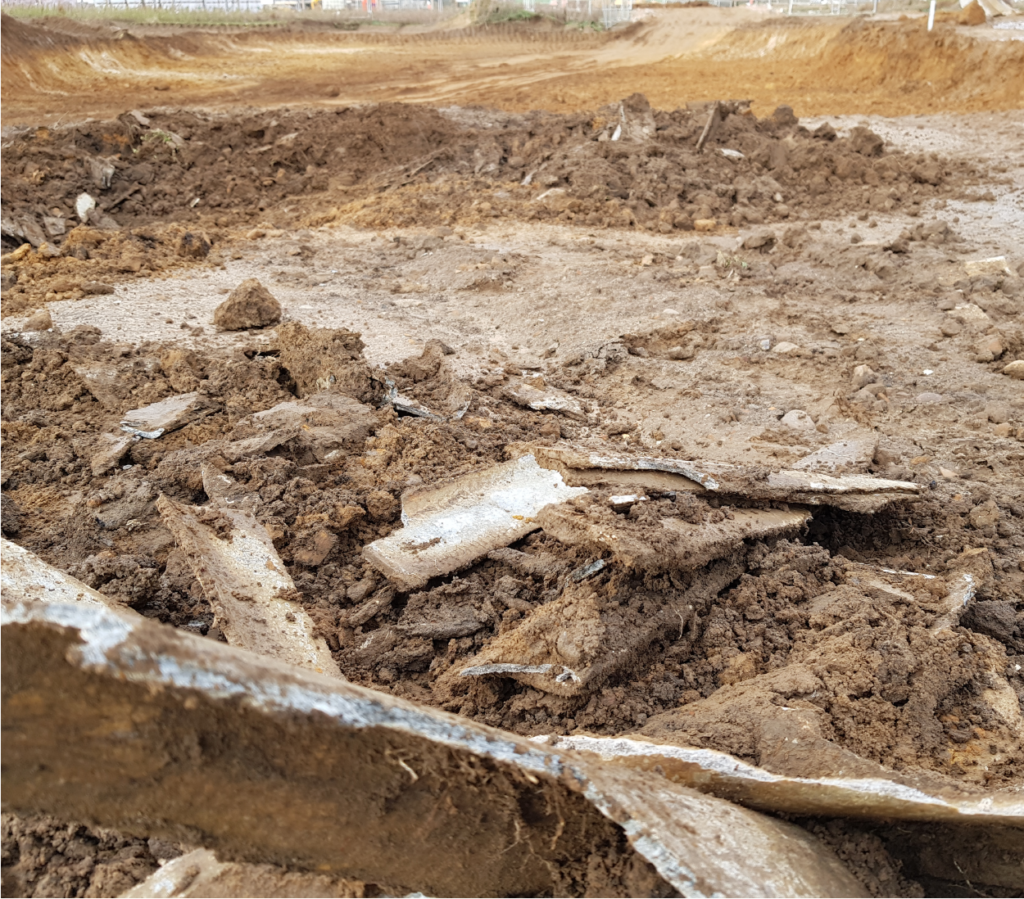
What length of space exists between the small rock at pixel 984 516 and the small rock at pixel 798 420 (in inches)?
53.6

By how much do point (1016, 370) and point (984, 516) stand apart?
2.37 meters

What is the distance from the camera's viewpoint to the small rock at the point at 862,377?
5389 millimetres

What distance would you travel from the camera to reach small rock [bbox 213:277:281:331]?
6371mm

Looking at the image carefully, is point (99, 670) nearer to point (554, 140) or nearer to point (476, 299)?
point (476, 299)

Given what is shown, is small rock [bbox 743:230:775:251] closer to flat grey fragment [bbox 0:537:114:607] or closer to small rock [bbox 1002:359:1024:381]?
small rock [bbox 1002:359:1024:381]

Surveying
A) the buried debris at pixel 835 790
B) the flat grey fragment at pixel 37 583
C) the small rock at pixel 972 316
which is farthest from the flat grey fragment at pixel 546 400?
the small rock at pixel 972 316

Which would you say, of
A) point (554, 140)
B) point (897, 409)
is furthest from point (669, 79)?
point (897, 409)

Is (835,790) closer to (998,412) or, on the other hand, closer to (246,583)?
(246,583)

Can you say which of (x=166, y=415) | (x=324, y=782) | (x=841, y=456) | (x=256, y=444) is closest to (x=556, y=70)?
(x=166, y=415)

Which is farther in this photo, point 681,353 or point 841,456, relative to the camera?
point 681,353

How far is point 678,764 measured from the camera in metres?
1.92

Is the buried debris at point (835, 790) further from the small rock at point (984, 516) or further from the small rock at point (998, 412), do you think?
the small rock at point (998, 412)

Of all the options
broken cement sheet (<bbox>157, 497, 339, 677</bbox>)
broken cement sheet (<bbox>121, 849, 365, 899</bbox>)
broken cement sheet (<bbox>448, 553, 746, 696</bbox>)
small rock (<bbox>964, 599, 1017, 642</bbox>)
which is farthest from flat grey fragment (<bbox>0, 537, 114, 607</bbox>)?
small rock (<bbox>964, 599, 1017, 642</bbox>)

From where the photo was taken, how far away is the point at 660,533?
117 inches
